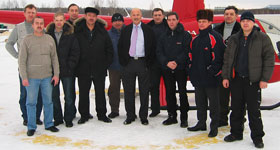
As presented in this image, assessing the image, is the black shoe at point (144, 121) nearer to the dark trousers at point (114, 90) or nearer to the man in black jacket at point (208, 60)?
the dark trousers at point (114, 90)

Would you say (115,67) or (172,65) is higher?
(172,65)

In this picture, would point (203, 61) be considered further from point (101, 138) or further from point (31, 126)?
point (31, 126)

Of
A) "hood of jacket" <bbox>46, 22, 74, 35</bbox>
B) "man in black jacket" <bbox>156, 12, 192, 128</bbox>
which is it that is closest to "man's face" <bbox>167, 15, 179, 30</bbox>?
"man in black jacket" <bbox>156, 12, 192, 128</bbox>

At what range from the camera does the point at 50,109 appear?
14.7ft

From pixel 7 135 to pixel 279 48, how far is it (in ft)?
16.4

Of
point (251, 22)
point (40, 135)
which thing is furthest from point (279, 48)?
point (40, 135)

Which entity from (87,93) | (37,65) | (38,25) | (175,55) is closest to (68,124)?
(87,93)

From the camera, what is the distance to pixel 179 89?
4617 millimetres

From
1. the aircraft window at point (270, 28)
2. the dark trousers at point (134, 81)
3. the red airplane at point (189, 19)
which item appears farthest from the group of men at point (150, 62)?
the aircraft window at point (270, 28)

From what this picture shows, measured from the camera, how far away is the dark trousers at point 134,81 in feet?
15.6

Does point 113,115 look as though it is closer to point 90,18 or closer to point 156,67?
point 156,67

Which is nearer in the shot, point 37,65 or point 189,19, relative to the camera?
point 37,65

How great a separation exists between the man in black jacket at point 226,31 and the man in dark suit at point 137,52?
1.21 m

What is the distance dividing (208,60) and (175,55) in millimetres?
589
